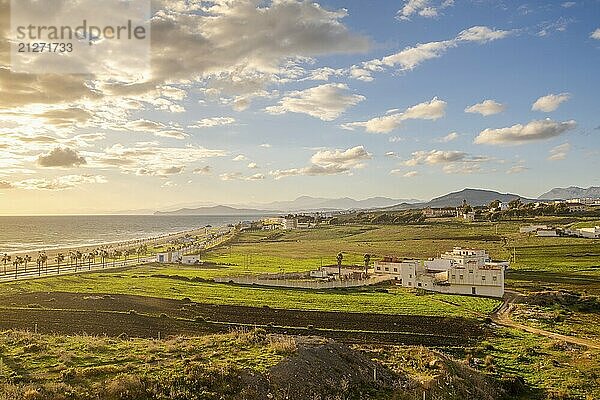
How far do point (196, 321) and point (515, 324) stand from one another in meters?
29.0

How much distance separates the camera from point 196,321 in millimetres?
43469

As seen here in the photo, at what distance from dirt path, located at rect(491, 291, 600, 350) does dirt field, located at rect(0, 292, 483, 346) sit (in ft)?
12.8

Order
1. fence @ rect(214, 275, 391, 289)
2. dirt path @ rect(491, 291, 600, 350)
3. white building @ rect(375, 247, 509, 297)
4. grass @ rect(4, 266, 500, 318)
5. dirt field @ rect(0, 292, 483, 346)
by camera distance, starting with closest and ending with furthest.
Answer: dirt field @ rect(0, 292, 483, 346) → dirt path @ rect(491, 291, 600, 350) → grass @ rect(4, 266, 500, 318) → white building @ rect(375, 247, 509, 297) → fence @ rect(214, 275, 391, 289)

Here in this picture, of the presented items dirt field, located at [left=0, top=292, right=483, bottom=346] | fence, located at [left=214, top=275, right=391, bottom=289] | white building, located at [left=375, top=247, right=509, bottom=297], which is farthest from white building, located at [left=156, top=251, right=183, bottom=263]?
dirt field, located at [left=0, top=292, right=483, bottom=346]

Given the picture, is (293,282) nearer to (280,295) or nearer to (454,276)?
(280,295)

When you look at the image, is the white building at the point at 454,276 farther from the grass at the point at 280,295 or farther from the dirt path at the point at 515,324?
the grass at the point at 280,295

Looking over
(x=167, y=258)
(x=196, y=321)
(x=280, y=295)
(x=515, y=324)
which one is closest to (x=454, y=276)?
(x=515, y=324)

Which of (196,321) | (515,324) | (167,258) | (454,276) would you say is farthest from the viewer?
(167,258)

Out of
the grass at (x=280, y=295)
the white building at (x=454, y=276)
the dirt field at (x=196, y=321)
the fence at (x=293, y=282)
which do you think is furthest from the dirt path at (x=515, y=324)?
the fence at (x=293, y=282)

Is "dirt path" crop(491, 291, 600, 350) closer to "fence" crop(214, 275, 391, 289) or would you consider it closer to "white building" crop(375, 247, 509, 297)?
"white building" crop(375, 247, 509, 297)

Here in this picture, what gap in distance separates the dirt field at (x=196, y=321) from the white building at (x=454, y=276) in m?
17.5

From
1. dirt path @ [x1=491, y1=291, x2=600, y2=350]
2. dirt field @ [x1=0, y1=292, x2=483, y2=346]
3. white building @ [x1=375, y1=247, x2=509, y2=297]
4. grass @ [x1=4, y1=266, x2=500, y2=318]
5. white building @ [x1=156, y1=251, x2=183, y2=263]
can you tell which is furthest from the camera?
white building @ [x1=156, y1=251, x2=183, y2=263]

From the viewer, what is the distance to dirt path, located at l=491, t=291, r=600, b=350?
40328mm

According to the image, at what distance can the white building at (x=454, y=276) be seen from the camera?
6391cm
